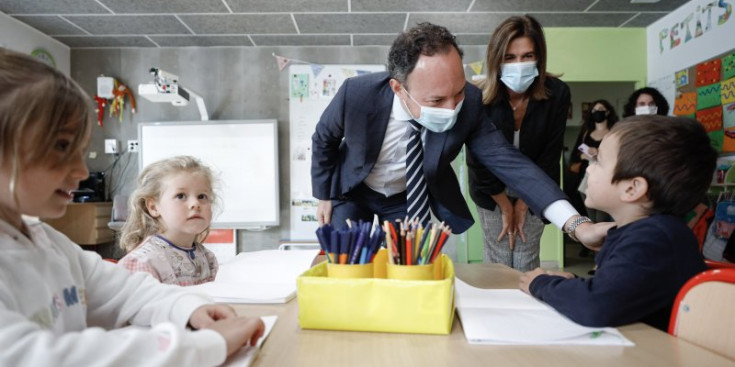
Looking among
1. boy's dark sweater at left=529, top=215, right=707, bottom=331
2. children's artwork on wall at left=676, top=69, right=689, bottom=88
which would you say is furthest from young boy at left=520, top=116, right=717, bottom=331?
children's artwork on wall at left=676, top=69, right=689, bottom=88

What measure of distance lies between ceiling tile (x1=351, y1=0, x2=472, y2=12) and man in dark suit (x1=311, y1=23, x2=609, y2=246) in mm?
2001

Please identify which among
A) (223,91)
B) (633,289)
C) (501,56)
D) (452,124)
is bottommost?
(633,289)

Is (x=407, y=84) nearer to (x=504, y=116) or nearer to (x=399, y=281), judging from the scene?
(x=504, y=116)

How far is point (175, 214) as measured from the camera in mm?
1316

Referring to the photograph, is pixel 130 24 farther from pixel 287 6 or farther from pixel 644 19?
pixel 644 19

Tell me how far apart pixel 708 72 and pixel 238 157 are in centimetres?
357

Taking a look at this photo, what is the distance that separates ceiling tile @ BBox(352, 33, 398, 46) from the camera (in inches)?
151

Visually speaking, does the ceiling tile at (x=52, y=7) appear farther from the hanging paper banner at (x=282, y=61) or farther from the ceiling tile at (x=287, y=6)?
the hanging paper banner at (x=282, y=61)

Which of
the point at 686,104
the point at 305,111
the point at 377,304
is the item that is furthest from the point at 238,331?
the point at 305,111

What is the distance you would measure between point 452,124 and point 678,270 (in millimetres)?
697

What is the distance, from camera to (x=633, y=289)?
68 centimetres

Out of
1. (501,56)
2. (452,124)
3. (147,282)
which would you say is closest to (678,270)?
(452,124)

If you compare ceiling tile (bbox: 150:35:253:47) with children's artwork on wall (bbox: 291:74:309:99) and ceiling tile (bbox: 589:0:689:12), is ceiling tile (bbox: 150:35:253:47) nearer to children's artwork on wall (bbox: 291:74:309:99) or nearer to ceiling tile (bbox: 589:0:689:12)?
children's artwork on wall (bbox: 291:74:309:99)

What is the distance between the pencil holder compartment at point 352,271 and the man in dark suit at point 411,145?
61 centimetres
